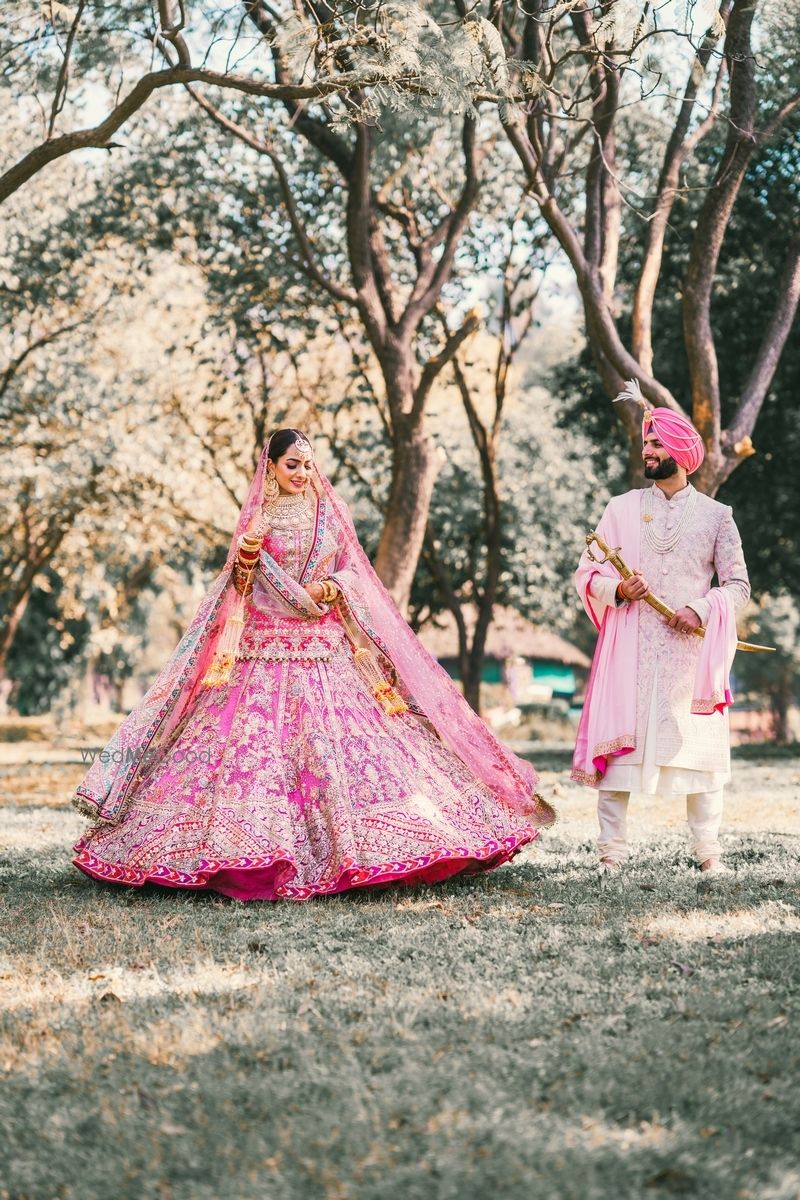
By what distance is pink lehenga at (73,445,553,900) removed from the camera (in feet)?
20.3

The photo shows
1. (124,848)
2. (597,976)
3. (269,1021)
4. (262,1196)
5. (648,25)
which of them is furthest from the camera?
(648,25)

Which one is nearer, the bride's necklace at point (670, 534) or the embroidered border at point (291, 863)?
the embroidered border at point (291, 863)

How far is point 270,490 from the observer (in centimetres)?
721

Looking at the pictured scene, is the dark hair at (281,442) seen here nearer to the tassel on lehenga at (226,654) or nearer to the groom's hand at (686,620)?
the tassel on lehenga at (226,654)

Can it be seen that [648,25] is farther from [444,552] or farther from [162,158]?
[444,552]

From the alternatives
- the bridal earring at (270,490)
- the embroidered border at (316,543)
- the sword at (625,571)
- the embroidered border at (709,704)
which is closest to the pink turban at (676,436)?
the sword at (625,571)

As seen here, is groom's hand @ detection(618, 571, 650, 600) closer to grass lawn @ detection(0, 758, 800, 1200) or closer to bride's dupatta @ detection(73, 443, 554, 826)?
bride's dupatta @ detection(73, 443, 554, 826)

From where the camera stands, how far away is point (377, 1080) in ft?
11.6

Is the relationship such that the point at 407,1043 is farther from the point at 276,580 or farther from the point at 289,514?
the point at 289,514

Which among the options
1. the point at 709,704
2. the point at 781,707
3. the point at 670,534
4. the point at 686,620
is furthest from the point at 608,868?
the point at 781,707

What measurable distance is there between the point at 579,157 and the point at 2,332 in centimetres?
827

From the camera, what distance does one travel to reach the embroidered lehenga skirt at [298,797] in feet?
20.2

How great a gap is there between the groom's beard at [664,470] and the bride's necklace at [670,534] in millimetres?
168

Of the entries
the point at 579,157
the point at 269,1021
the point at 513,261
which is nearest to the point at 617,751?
the point at 269,1021
